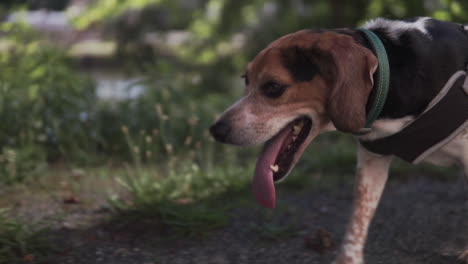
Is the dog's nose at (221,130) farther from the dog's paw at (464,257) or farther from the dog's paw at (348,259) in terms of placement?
the dog's paw at (464,257)

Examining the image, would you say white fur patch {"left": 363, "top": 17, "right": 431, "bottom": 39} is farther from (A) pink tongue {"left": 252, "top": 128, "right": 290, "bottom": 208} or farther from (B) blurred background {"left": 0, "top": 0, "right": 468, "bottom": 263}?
(B) blurred background {"left": 0, "top": 0, "right": 468, "bottom": 263}

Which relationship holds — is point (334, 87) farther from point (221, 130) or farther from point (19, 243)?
point (19, 243)

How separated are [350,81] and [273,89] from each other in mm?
364

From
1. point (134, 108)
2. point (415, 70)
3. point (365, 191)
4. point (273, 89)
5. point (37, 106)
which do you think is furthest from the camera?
point (134, 108)

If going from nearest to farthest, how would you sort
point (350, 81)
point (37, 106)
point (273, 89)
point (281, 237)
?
1. point (350, 81)
2. point (273, 89)
3. point (281, 237)
4. point (37, 106)

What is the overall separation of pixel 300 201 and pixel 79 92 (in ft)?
6.73

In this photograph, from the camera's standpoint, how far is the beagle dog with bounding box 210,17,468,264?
2.45 meters

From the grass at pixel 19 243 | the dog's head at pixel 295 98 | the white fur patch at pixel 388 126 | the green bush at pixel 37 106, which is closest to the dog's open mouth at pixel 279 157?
the dog's head at pixel 295 98

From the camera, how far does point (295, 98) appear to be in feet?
8.52

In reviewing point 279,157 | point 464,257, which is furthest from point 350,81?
point 464,257

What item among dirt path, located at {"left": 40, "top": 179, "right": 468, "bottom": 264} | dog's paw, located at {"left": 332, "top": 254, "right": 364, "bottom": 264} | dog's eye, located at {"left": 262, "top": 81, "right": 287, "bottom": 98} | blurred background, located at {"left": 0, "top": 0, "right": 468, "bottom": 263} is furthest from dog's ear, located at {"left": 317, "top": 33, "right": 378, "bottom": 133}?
blurred background, located at {"left": 0, "top": 0, "right": 468, "bottom": 263}

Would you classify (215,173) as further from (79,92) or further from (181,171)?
(79,92)

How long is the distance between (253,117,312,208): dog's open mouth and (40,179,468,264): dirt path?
1.52ft

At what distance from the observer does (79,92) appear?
191 inches
